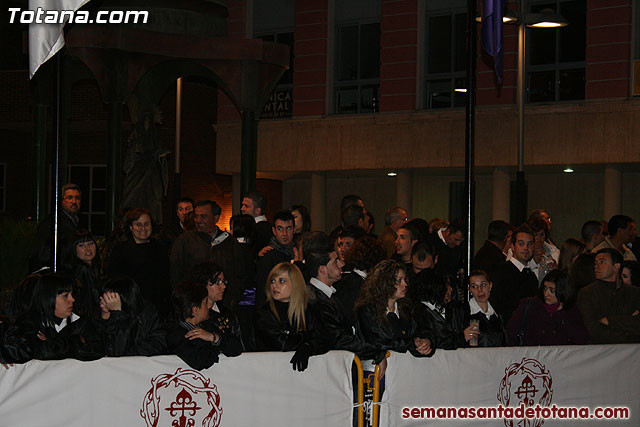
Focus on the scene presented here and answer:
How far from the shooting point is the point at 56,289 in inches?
291

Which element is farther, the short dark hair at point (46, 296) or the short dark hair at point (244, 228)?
the short dark hair at point (244, 228)

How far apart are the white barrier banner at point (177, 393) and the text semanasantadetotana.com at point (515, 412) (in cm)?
67

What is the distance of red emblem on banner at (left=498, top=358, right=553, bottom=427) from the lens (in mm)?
8281

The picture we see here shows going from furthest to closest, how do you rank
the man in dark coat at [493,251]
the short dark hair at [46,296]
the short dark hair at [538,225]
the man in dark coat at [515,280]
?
the short dark hair at [538,225] → the man in dark coat at [493,251] → the man in dark coat at [515,280] → the short dark hair at [46,296]

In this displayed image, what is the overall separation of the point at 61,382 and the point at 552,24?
1337cm

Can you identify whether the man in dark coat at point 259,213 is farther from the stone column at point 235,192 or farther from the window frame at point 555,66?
the stone column at point 235,192

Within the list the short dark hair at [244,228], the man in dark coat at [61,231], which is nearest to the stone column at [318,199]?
the man in dark coat at [61,231]

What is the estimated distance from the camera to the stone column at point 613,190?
2369 centimetres

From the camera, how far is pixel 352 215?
11406 mm

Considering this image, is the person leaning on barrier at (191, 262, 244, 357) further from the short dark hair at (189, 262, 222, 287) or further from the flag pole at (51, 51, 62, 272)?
the flag pole at (51, 51, 62, 272)

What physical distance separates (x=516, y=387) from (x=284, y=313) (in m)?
2.09

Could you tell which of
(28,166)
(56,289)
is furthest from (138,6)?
(28,166)

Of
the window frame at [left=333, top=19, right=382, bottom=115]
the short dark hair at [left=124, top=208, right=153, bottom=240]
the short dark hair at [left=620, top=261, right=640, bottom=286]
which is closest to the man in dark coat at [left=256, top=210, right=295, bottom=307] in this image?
the short dark hair at [left=124, top=208, right=153, bottom=240]

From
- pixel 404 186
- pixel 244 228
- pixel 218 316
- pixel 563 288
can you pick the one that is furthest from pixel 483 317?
pixel 404 186
